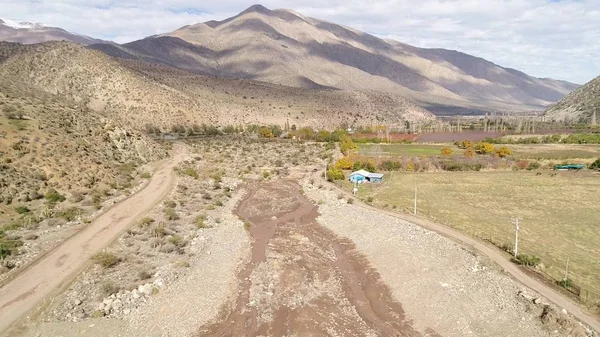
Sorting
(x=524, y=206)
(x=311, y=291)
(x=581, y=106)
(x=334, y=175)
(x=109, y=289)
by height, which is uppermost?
(x=581, y=106)

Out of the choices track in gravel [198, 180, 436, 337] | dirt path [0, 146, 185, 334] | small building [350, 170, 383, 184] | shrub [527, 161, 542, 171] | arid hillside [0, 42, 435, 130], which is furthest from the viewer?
arid hillside [0, 42, 435, 130]

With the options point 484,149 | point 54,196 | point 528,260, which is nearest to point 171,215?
point 54,196

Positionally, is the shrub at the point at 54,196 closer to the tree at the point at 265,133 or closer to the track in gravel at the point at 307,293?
the track in gravel at the point at 307,293

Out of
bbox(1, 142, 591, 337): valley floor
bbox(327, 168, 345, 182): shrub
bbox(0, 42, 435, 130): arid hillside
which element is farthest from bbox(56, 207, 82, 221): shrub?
bbox(0, 42, 435, 130): arid hillside

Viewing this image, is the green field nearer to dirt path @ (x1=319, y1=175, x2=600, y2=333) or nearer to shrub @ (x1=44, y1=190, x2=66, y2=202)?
dirt path @ (x1=319, y1=175, x2=600, y2=333)

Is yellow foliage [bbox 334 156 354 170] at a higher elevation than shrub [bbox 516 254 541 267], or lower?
higher

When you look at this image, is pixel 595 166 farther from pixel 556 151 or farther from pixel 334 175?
pixel 334 175

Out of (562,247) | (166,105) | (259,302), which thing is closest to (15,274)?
(259,302)
